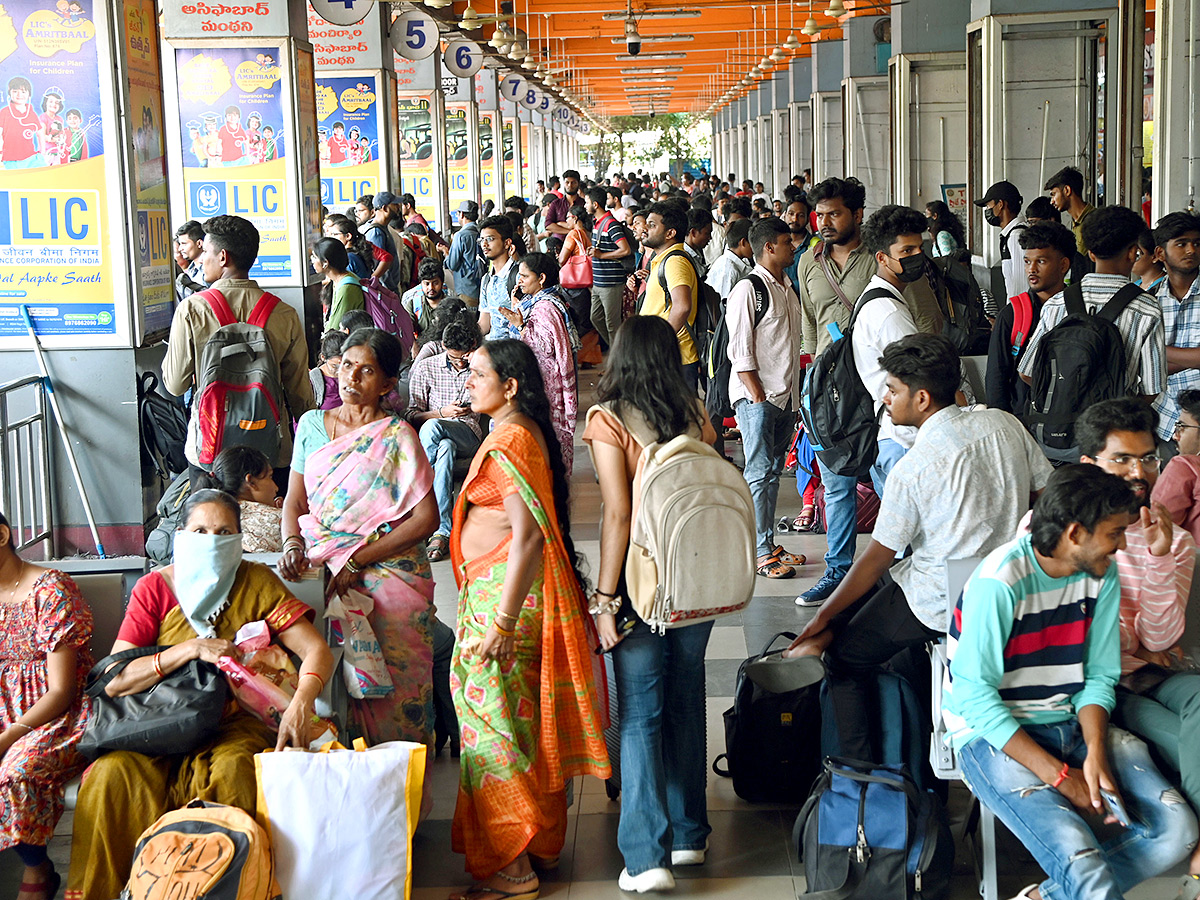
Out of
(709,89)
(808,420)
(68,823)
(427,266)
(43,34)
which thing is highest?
(709,89)

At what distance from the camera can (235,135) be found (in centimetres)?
974

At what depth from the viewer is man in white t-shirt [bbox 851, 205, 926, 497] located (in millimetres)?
5008

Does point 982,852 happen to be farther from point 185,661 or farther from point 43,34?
point 43,34

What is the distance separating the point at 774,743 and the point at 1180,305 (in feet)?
9.49

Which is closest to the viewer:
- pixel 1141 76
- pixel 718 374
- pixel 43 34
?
pixel 43 34

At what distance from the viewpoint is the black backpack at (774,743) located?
3941 mm

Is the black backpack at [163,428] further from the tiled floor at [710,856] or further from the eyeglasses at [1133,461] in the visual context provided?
the eyeglasses at [1133,461]

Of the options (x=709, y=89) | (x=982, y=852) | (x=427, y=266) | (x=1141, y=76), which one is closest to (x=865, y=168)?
(x=1141, y=76)

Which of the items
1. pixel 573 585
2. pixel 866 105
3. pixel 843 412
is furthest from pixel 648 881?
pixel 866 105

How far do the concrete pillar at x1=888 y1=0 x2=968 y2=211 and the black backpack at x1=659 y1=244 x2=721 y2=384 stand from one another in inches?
328

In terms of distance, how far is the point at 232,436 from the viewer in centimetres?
542

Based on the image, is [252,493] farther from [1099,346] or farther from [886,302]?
[1099,346]

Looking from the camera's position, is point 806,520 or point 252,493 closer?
point 252,493

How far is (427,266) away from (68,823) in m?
5.36
